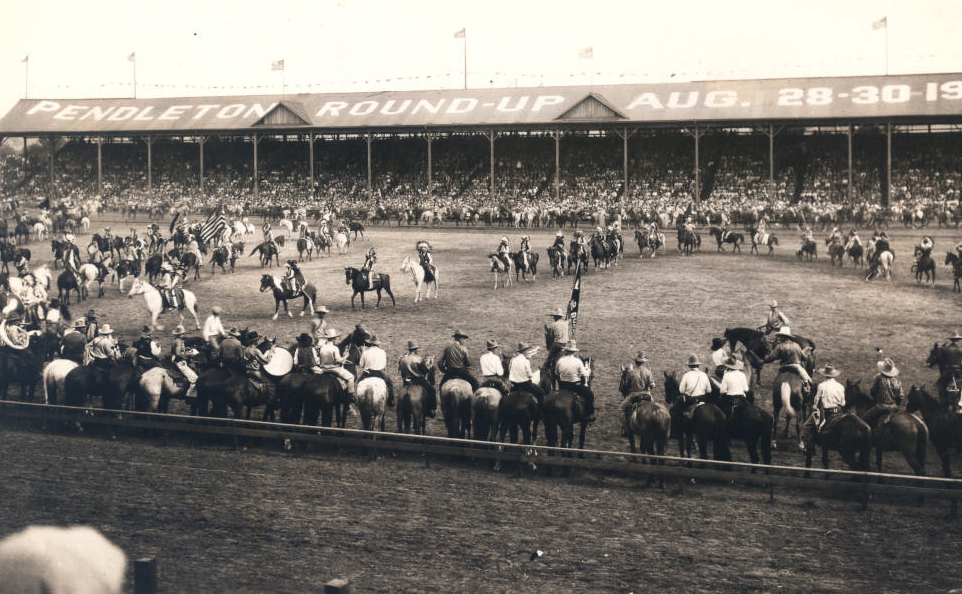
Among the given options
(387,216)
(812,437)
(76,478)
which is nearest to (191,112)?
(387,216)

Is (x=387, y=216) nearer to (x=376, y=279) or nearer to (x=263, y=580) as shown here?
(x=376, y=279)

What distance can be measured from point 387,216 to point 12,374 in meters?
8.35

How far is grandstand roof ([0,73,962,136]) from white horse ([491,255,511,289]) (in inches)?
153

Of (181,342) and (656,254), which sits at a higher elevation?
(656,254)

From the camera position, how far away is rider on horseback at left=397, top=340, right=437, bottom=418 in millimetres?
13898

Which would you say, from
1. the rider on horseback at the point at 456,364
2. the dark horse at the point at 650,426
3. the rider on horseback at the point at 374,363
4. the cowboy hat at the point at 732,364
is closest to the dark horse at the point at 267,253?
the rider on horseback at the point at 374,363

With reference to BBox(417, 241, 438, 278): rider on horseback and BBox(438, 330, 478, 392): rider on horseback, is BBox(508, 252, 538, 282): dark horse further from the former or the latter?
BBox(438, 330, 478, 392): rider on horseback

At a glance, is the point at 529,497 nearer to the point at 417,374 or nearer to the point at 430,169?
the point at 417,374

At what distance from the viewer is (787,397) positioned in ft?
42.4

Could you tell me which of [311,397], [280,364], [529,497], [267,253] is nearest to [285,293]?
[280,364]

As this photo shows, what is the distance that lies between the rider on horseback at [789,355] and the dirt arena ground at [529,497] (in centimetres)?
29

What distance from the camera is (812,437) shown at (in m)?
12.1

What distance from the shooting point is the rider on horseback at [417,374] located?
13.9m

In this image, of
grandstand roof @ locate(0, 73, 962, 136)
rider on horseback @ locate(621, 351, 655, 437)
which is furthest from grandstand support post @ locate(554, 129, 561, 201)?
rider on horseback @ locate(621, 351, 655, 437)
